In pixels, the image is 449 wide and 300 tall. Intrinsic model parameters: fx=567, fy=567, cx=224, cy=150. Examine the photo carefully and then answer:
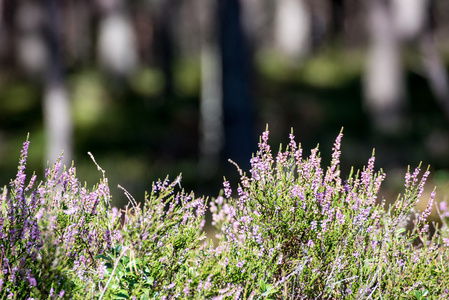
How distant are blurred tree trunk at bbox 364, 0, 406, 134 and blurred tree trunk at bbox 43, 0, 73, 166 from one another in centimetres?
804

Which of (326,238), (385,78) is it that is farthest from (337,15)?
(326,238)

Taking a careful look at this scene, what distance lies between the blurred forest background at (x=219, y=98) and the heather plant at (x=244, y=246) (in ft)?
12.6

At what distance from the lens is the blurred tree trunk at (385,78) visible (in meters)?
14.5

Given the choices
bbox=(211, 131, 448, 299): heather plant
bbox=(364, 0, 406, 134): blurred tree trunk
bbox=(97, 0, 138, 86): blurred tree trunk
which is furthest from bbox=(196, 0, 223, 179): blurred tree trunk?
bbox=(211, 131, 448, 299): heather plant

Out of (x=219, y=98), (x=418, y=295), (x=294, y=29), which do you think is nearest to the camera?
(x=418, y=295)

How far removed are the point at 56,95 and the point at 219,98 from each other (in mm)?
3108

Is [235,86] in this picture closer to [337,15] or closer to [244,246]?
[244,246]

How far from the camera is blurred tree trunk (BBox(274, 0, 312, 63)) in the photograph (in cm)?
2135

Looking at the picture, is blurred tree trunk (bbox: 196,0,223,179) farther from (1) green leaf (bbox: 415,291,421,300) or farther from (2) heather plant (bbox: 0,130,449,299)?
(1) green leaf (bbox: 415,291,421,300)

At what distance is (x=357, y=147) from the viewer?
13523mm

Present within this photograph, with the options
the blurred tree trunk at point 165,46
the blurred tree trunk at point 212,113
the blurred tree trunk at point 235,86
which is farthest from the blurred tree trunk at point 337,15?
the blurred tree trunk at point 235,86

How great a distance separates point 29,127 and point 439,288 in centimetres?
1490

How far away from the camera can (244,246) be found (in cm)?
307

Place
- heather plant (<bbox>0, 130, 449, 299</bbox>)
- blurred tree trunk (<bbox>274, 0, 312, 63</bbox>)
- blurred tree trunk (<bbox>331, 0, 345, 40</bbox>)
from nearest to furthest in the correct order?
1. heather plant (<bbox>0, 130, 449, 299</bbox>)
2. blurred tree trunk (<bbox>274, 0, 312, 63</bbox>)
3. blurred tree trunk (<bbox>331, 0, 345, 40</bbox>)
